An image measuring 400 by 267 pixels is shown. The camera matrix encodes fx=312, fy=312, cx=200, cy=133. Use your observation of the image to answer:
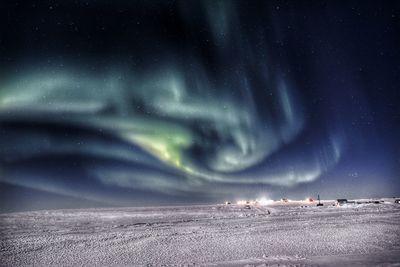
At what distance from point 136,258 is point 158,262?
4.71 ft

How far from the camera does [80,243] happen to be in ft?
61.2

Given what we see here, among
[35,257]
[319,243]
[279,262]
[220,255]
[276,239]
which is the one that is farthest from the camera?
[276,239]

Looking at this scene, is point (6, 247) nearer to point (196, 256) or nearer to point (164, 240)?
point (164, 240)

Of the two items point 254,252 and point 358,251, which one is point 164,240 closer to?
point 254,252

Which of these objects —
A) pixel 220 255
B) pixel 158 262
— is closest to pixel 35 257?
pixel 158 262

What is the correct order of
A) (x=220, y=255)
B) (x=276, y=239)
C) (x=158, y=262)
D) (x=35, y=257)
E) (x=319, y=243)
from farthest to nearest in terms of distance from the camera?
(x=276, y=239), (x=319, y=243), (x=35, y=257), (x=220, y=255), (x=158, y=262)

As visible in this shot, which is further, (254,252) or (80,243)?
(80,243)

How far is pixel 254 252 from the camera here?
1394cm

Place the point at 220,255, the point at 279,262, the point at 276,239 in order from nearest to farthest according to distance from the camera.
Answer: the point at 279,262 < the point at 220,255 < the point at 276,239

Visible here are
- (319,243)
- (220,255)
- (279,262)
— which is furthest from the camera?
(319,243)

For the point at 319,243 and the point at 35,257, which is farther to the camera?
the point at 319,243

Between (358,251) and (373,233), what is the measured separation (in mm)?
6711

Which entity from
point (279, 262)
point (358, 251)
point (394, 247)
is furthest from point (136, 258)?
point (394, 247)

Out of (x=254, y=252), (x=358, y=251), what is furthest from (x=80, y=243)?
(x=358, y=251)
